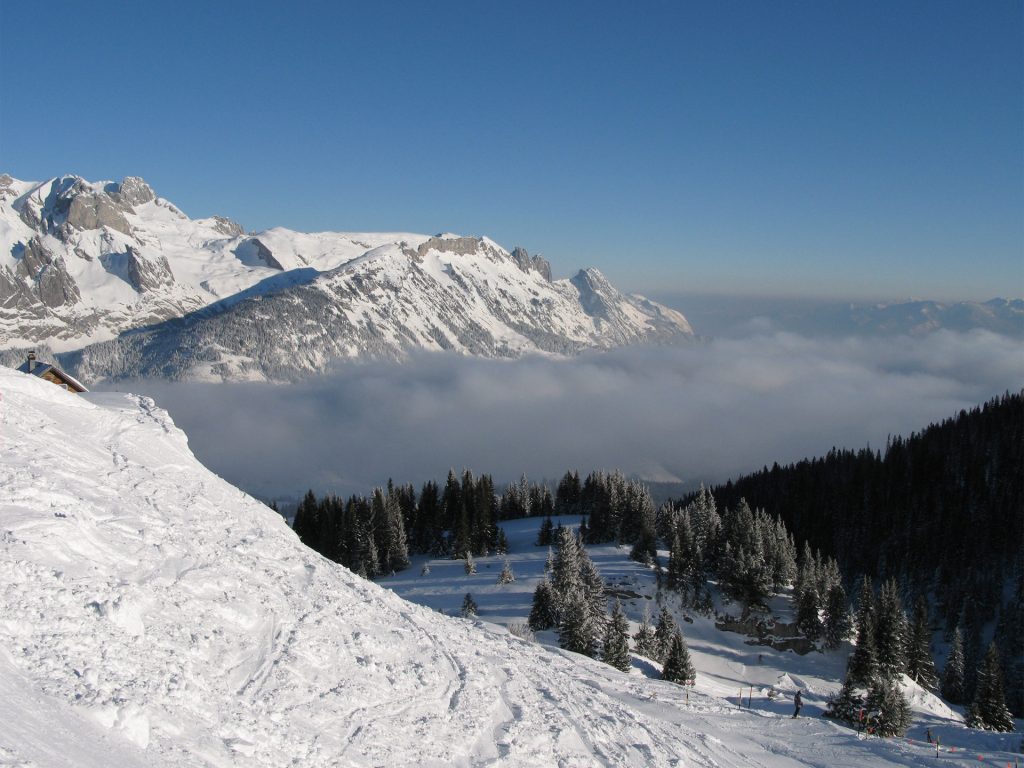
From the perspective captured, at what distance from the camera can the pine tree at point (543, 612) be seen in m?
58.5

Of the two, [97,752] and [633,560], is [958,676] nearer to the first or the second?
[633,560]

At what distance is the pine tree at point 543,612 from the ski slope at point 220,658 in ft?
88.8

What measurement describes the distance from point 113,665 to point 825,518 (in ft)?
406

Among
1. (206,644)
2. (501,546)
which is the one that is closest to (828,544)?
(501,546)

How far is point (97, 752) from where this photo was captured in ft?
41.1

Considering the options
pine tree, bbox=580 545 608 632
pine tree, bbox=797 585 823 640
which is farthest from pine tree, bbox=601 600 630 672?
pine tree, bbox=797 585 823 640

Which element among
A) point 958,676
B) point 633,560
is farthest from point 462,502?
point 958,676

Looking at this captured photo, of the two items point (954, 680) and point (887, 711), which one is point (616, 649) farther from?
point (954, 680)

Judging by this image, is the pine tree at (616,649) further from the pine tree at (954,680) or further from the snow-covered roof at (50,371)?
the pine tree at (954,680)

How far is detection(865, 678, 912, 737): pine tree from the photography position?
39188 mm

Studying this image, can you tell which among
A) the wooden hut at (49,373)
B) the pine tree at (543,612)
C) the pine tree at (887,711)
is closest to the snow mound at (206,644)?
the wooden hut at (49,373)

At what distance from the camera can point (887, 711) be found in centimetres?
3981

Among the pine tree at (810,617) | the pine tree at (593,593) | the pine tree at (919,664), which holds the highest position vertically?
the pine tree at (593,593)

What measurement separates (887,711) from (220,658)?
3987cm
